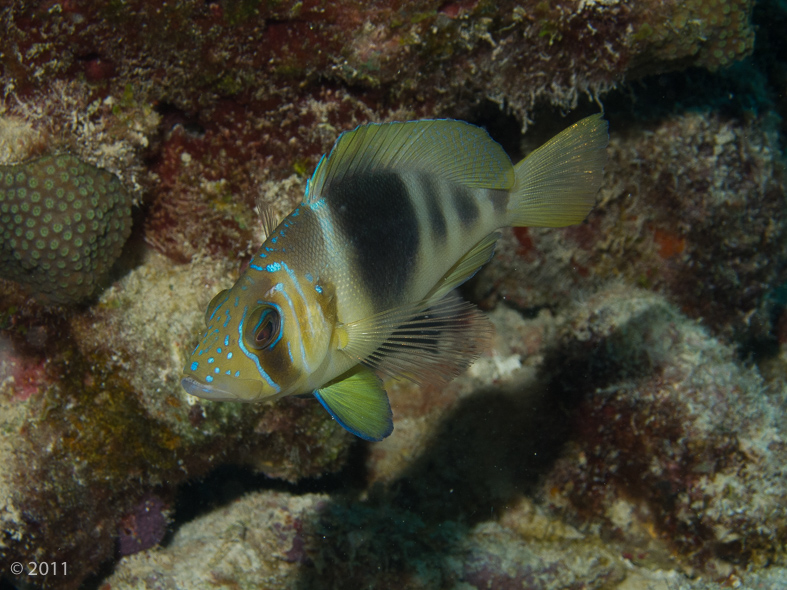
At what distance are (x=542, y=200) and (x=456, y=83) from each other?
153 centimetres

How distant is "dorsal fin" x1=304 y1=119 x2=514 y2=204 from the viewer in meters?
2.14

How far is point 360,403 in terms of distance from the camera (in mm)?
2221

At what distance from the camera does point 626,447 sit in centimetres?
400

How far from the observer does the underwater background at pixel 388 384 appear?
3.25 meters

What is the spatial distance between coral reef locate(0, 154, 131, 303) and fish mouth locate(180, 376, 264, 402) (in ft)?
6.39

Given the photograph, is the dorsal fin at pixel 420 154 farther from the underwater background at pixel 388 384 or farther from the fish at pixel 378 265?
the underwater background at pixel 388 384

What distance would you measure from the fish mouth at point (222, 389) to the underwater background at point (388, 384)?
6.47 feet

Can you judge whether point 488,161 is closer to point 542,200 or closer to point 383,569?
point 542,200

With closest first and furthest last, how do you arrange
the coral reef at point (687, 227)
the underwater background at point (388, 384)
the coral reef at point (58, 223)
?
the coral reef at point (58, 223)
the underwater background at point (388, 384)
the coral reef at point (687, 227)

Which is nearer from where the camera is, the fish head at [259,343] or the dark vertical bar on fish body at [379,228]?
the fish head at [259,343]

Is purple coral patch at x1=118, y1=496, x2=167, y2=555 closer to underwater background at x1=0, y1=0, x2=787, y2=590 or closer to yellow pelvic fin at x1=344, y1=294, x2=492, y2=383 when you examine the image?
underwater background at x1=0, y1=0, x2=787, y2=590
